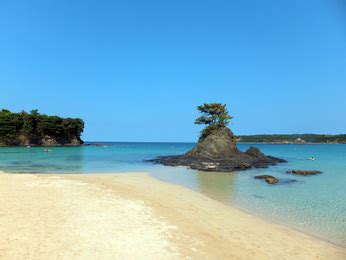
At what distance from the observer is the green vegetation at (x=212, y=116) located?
152 ft

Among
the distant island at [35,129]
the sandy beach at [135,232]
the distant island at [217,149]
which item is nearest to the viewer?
the sandy beach at [135,232]

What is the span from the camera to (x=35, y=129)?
10194 cm

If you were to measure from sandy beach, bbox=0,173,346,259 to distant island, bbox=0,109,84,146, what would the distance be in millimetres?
91798

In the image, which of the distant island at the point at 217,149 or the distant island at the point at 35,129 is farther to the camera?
the distant island at the point at 35,129

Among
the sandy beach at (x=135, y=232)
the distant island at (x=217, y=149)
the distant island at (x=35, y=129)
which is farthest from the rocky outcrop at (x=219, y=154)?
the distant island at (x=35, y=129)

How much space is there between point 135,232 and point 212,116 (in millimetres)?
39213

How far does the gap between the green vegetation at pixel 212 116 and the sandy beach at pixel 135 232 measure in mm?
32885

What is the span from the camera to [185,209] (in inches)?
510

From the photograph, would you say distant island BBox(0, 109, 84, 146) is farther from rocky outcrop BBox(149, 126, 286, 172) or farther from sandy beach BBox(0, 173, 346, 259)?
sandy beach BBox(0, 173, 346, 259)

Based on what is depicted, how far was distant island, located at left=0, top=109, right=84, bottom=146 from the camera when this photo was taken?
94562 mm

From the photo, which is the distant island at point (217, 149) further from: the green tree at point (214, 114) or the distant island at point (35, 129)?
the distant island at point (35, 129)

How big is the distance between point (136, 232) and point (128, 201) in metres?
4.53

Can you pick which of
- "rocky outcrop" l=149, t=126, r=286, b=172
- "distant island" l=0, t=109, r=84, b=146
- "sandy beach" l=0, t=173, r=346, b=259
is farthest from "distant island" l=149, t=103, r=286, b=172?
"distant island" l=0, t=109, r=84, b=146

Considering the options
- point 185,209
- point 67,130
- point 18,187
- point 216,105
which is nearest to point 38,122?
point 67,130
